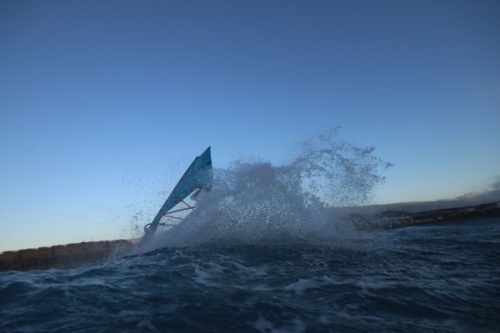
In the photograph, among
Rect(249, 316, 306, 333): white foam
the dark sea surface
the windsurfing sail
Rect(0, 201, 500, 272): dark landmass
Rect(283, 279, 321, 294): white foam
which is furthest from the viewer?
Rect(0, 201, 500, 272): dark landmass

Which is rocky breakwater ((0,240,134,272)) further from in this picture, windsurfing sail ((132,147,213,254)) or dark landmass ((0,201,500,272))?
windsurfing sail ((132,147,213,254))

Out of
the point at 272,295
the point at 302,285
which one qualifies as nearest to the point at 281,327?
the point at 272,295

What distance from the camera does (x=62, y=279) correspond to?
634cm

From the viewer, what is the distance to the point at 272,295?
459 centimetres

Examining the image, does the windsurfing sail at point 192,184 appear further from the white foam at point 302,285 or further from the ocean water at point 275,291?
the white foam at point 302,285

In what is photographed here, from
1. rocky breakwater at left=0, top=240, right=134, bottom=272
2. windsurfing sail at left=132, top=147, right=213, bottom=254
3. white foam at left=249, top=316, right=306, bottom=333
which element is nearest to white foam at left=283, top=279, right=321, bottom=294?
white foam at left=249, top=316, right=306, bottom=333

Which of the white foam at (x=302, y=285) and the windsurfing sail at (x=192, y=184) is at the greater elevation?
the windsurfing sail at (x=192, y=184)

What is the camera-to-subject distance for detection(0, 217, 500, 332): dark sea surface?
354 cm

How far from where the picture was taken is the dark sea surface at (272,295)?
11.6ft

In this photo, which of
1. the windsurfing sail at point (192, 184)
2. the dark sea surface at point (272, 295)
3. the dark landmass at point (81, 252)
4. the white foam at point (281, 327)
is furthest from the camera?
the dark landmass at point (81, 252)

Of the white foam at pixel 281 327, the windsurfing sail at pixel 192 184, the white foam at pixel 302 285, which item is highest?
the windsurfing sail at pixel 192 184

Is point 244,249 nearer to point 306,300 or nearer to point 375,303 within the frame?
point 306,300

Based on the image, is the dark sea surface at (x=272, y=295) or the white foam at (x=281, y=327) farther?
the dark sea surface at (x=272, y=295)

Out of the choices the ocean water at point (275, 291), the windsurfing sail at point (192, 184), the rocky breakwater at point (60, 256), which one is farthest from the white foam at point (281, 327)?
the rocky breakwater at point (60, 256)
